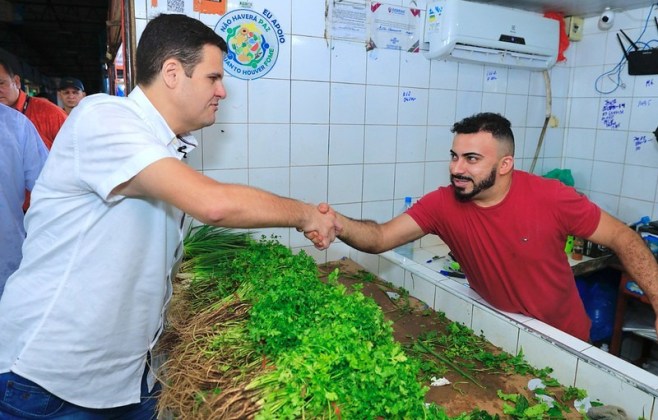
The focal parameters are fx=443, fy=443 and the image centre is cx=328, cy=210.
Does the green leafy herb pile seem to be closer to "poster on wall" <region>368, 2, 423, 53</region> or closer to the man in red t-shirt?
"poster on wall" <region>368, 2, 423, 53</region>

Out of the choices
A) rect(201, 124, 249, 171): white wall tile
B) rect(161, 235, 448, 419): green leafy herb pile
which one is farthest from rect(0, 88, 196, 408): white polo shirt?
rect(201, 124, 249, 171): white wall tile

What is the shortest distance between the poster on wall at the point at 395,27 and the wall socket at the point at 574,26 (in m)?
1.46

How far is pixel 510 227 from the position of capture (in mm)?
2131

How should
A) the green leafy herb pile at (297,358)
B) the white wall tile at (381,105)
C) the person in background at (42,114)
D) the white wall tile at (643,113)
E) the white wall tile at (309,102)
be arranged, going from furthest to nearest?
the white wall tile at (643,113)
the person in background at (42,114)
the white wall tile at (381,105)
the white wall tile at (309,102)
the green leafy herb pile at (297,358)

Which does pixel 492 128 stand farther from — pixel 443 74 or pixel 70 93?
pixel 70 93

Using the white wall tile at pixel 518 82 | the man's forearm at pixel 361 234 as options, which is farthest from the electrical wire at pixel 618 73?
the man's forearm at pixel 361 234

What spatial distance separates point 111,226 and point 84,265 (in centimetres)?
13

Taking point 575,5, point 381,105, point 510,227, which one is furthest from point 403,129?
point 575,5

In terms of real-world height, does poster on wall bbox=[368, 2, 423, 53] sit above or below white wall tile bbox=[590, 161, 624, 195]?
above

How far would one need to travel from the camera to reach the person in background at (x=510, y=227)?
2111 millimetres

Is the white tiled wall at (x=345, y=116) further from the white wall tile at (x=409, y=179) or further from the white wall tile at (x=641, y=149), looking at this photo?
the white wall tile at (x=641, y=149)

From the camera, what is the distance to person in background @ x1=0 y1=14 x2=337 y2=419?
3.73ft

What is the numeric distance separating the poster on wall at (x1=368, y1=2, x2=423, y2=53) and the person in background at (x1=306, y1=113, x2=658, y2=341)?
1032 mm

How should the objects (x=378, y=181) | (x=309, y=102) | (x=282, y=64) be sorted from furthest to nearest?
1. (x=378, y=181)
2. (x=309, y=102)
3. (x=282, y=64)
